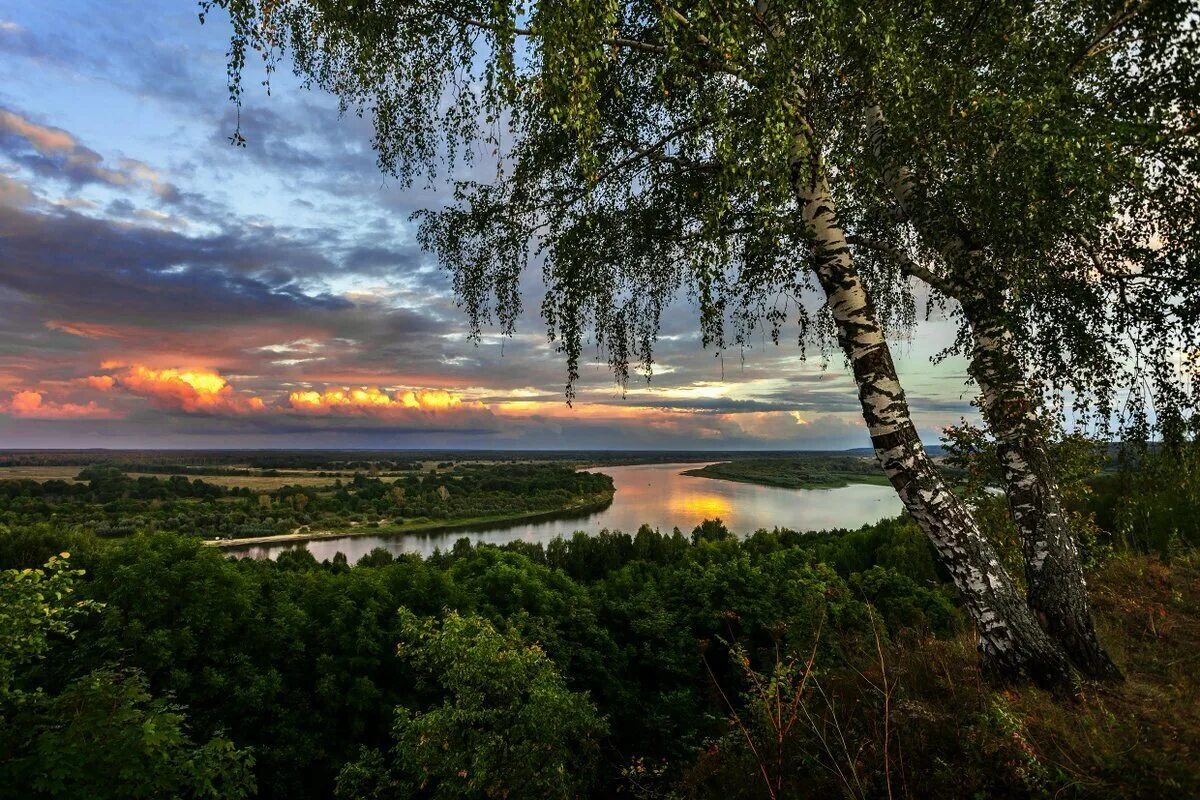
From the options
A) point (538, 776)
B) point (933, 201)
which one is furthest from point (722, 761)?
point (933, 201)

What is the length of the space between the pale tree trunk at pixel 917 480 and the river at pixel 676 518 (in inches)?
2160

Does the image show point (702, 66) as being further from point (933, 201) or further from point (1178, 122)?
point (1178, 122)

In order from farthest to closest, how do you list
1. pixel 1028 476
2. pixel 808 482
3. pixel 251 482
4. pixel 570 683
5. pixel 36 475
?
pixel 251 482 < pixel 36 475 < pixel 808 482 < pixel 570 683 < pixel 1028 476

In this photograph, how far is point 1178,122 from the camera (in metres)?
3.84

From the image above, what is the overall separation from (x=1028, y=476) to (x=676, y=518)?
7038cm

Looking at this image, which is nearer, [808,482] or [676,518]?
[676,518]

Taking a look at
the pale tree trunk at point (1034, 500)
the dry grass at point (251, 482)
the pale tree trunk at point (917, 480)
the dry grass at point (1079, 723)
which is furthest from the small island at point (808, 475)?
the pale tree trunk at point (917, 480)

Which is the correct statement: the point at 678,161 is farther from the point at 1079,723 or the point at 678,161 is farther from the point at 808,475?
the point at 808,475

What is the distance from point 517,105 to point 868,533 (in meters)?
35.7

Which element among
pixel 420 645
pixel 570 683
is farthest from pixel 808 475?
pixel 420 645

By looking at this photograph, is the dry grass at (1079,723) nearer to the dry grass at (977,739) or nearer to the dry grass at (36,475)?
the dry grass at (977,739)

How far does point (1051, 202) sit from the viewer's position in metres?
3.75

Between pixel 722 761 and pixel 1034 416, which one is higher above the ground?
pixel 1034 416

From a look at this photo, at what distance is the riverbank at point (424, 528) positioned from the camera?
235 ft
